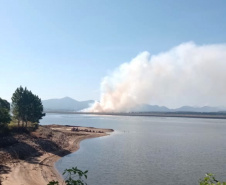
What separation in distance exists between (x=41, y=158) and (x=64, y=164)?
6870 millimetres

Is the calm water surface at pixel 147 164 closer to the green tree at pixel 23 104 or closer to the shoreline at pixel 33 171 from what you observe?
the shoreline at pixel 33 171

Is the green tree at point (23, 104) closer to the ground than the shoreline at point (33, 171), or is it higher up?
higher up

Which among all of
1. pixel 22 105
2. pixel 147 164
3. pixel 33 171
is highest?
pixel 22 105

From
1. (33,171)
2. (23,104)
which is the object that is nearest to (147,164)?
(33,171)

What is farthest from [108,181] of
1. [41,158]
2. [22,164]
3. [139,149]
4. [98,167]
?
[139,149]

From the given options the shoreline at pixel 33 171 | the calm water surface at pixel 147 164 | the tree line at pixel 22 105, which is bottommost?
the calm water surface at pixel 147 164

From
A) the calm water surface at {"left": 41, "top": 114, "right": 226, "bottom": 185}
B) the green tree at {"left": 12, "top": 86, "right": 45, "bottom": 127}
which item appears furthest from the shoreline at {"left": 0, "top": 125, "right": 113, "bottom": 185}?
the green tree at {"left": 12, "top": 86, "right": 45, "bottom": 127}

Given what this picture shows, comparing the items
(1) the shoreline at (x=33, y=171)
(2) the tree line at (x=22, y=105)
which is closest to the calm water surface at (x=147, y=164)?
(1) the shoreline at (x=33, y=171)

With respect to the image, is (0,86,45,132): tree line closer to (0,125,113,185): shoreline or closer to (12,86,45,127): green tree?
(12,86,45,127): green tree

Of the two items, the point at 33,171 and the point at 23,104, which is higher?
the point at 23,104

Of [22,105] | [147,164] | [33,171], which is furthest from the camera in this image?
[22,105]

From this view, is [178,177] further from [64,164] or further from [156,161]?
[64,164]

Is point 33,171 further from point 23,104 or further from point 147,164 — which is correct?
point 23,104

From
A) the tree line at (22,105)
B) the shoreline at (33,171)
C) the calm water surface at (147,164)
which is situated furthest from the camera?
the tree line at (22,105)
